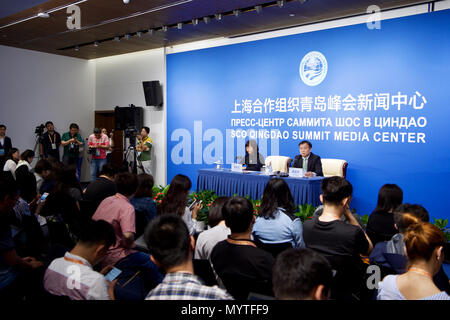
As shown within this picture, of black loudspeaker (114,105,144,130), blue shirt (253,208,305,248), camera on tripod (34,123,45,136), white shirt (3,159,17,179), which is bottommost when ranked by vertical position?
blue shirt (253,208,305,248)

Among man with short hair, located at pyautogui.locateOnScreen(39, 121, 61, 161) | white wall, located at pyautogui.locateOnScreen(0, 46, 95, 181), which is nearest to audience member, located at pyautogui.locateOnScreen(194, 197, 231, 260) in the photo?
man with short hair, located at pyautogui.locateOnScreen(39, 121, 61, 161)

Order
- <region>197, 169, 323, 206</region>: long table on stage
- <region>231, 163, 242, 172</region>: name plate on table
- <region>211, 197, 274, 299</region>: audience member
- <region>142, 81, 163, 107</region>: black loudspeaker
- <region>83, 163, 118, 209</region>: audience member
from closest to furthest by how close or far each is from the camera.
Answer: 1. <region>211, 197, 274, 299</region>: audience member
2. <region>83, 163, 118, 209</region>: audience member
3. <region>197, 169, 323, 206</region>: long table on stage
4. <region>231, 163, 242, 172</region>: name plate on table
5. <region>142, 81, 163, 107</region>: black loudspeaker

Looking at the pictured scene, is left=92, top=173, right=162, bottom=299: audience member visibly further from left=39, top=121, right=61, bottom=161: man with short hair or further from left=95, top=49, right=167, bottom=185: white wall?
left=39, top=121, right=61, bottom=161: man with short hair

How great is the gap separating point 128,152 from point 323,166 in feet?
18.1

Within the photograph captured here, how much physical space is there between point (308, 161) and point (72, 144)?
20.5 feet

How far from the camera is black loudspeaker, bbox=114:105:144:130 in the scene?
9.75m

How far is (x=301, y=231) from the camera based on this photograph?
269cm

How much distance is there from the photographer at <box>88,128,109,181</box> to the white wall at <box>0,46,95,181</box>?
1.40 metres

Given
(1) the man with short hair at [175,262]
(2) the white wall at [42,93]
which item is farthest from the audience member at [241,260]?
(2) the white wall at [42,93]

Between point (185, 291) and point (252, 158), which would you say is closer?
point (185, 291)

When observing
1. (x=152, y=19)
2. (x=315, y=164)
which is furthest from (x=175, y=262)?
(x=152, y=19)

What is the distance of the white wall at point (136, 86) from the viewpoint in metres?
9.65

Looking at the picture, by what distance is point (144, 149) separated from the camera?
9.31m

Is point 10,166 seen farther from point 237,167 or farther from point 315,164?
point 315,164
